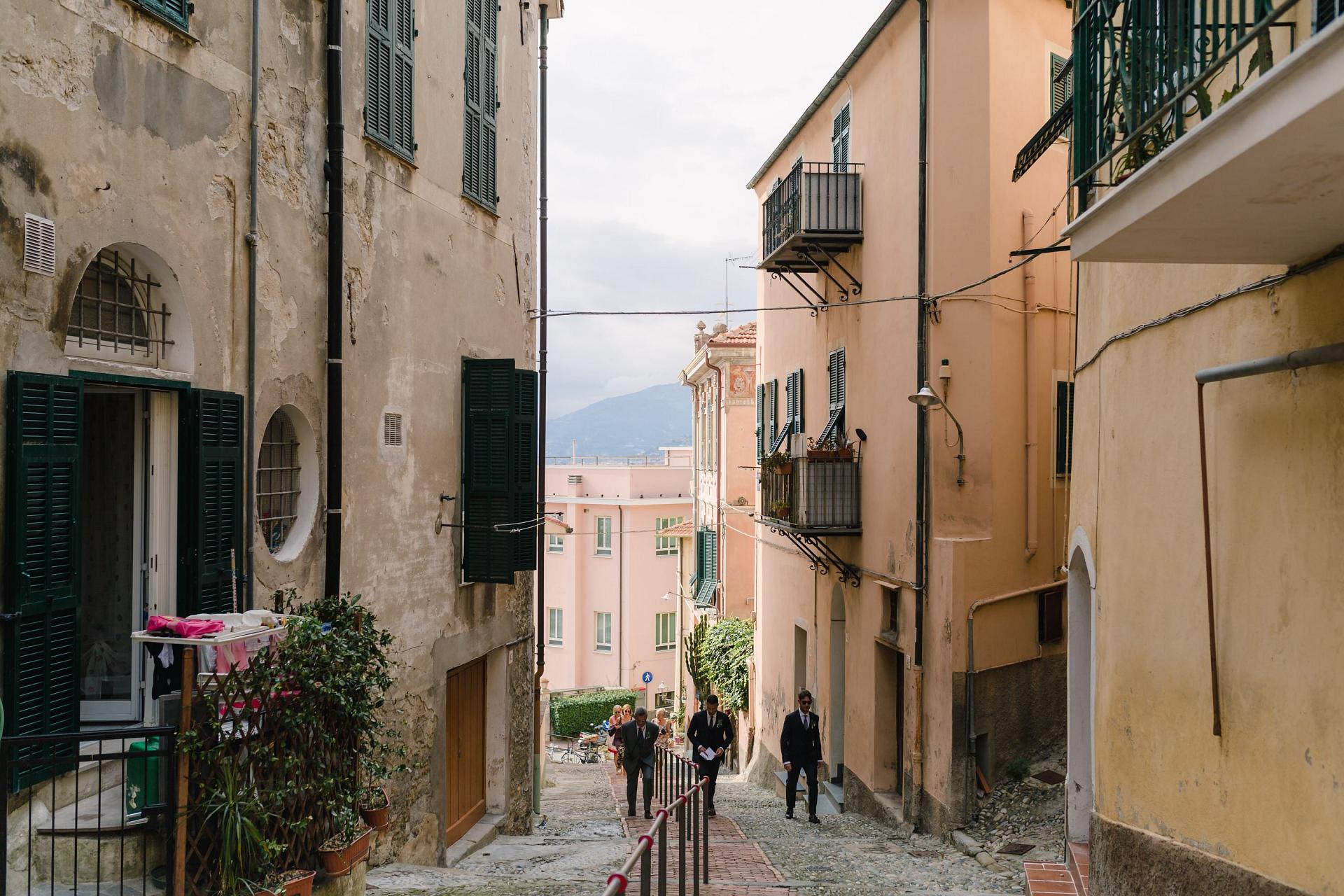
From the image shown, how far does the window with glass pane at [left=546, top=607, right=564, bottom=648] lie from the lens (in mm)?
50281

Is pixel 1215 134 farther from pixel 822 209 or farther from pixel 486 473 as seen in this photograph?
pixel 822 209

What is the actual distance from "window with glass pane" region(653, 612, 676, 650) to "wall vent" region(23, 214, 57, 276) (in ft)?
146

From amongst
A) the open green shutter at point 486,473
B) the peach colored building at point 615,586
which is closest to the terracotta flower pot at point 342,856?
the open green shutter at point 486,473

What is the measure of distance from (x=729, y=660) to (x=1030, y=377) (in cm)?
1423

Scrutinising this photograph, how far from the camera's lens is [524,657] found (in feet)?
50.0

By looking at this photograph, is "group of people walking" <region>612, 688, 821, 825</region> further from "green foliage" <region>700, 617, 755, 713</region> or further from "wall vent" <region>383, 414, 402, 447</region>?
"green foliage" <region>700, 617, 755, 713</region>

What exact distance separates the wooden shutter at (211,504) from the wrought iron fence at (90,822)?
1.49 meters

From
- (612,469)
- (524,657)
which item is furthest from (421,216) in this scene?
(612,469)

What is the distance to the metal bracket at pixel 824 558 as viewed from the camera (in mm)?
16578

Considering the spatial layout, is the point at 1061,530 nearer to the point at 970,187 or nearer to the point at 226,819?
the point at 970,187

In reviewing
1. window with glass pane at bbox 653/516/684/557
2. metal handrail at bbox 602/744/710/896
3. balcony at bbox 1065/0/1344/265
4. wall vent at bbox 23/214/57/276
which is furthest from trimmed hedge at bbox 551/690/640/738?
balcony at bbox 1065/0/1344/265

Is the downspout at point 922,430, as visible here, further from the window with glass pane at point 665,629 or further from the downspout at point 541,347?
the window with glass pane at point 665,629

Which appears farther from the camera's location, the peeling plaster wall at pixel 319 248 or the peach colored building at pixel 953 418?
the peach colored building at pixel 953 418

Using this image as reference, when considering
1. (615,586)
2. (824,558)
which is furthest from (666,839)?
(615,586)
